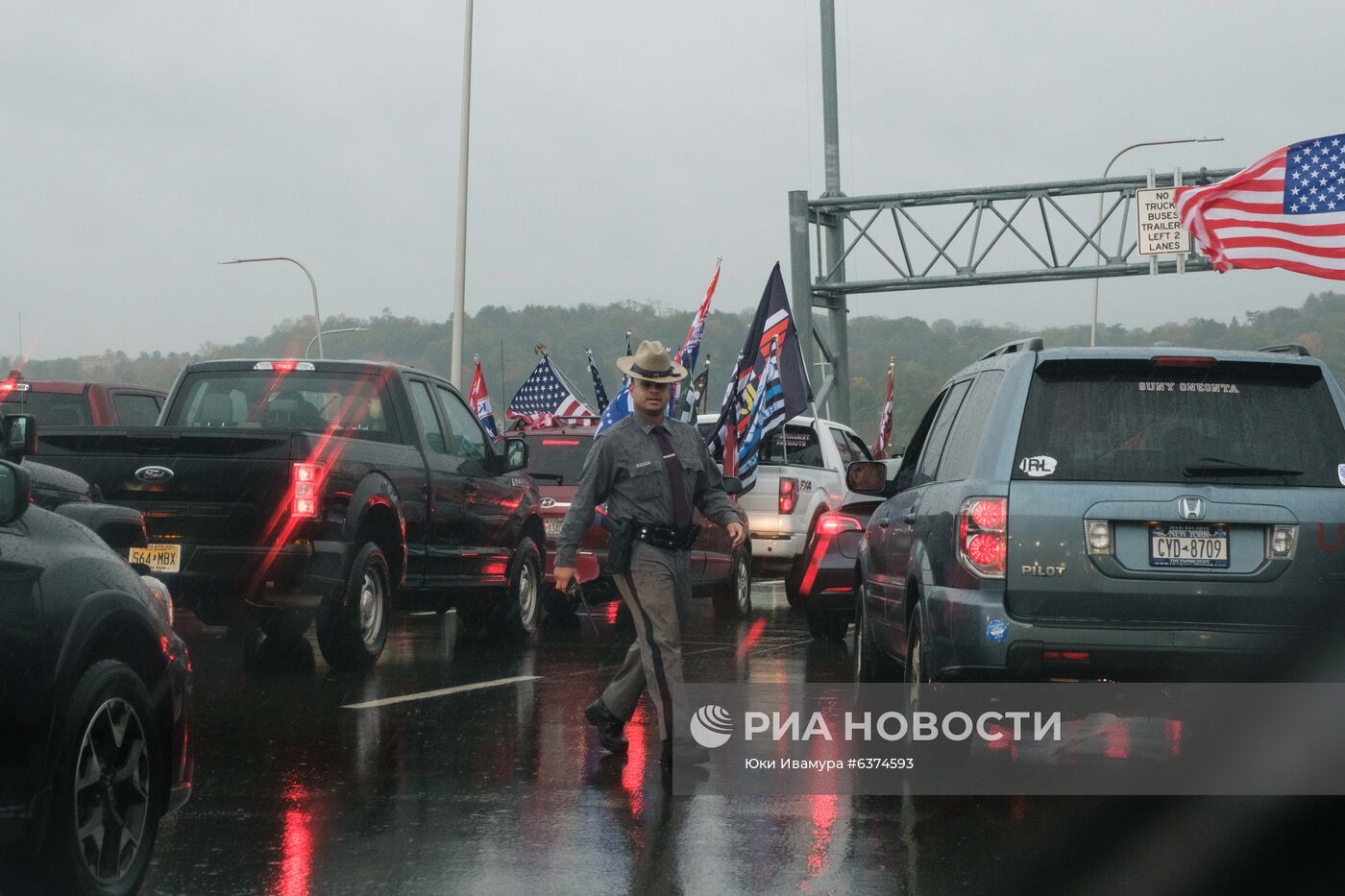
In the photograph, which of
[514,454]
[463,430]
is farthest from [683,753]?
[463,430]

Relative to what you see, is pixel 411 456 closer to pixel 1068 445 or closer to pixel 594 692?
pixel 594 692

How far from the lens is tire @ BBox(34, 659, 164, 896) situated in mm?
4801

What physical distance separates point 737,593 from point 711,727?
8.71 meters

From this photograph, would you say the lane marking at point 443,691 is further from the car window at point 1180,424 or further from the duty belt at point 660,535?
the car window at point 1180,424

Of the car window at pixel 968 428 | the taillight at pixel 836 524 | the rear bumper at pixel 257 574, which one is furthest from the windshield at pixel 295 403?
the car window at pixel 968 428

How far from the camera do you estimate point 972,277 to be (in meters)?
32.5

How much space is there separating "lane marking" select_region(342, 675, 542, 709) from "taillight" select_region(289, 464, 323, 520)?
1.42 metres

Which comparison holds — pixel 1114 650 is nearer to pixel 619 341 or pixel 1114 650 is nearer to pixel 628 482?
pixel 628 482

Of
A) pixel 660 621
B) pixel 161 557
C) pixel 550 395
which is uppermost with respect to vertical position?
pixel 550 395

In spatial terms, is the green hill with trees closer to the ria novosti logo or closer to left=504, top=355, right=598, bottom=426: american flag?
left=504, top=355, right=598, bottom=426: american flag

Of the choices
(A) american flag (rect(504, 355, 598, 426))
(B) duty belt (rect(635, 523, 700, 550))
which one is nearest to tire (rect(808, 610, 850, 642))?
(B) duty belt (rect(635, 523, 700, 550))

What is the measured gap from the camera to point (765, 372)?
61.5 ft

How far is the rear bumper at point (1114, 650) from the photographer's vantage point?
6578mm

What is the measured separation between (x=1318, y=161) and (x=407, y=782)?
1185 centimetres
